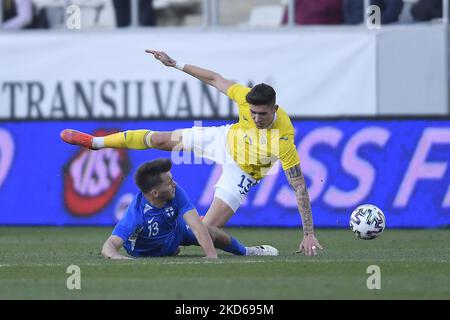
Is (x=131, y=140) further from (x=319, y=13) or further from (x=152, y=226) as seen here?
(x=319, y=13)

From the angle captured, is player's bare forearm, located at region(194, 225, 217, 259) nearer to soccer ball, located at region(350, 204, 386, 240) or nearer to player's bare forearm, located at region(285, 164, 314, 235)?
player's bare forearm, located at region(285, 164, 314, 235)

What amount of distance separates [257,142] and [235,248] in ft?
4.07

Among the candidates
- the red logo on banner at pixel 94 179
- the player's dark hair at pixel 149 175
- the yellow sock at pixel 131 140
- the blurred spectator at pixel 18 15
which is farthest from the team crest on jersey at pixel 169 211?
the blurred spectator at pixel 18 15

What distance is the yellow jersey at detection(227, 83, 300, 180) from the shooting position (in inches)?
561

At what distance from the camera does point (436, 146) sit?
1955cm

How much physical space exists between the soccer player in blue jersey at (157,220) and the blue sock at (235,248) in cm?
33

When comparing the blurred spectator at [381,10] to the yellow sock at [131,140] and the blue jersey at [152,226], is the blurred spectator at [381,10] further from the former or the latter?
the blue jersey at [152,226]

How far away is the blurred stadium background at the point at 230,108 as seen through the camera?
19516mm

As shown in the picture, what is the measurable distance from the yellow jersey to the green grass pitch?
40.2 inches

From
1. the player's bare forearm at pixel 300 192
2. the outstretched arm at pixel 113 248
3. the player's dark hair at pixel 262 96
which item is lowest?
the outstretched arm at pixel 113 248

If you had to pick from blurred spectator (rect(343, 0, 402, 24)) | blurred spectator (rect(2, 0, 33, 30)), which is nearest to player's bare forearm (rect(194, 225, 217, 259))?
blurred spectator (rect(343, 0, 402, 24))

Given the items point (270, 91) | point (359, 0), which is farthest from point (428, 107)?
point (270, 91)

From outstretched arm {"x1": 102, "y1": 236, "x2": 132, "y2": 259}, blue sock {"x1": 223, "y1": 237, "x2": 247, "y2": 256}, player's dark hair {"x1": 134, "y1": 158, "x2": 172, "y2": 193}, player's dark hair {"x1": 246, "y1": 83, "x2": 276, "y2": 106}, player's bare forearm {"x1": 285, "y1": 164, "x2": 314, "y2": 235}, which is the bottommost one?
blue sock {"x1": 223, "y1": 237, "x2": 247, "y2": 256}

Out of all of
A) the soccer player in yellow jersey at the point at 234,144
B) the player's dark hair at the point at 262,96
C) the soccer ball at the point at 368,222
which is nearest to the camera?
the player's dark hair at the point at 262,96
